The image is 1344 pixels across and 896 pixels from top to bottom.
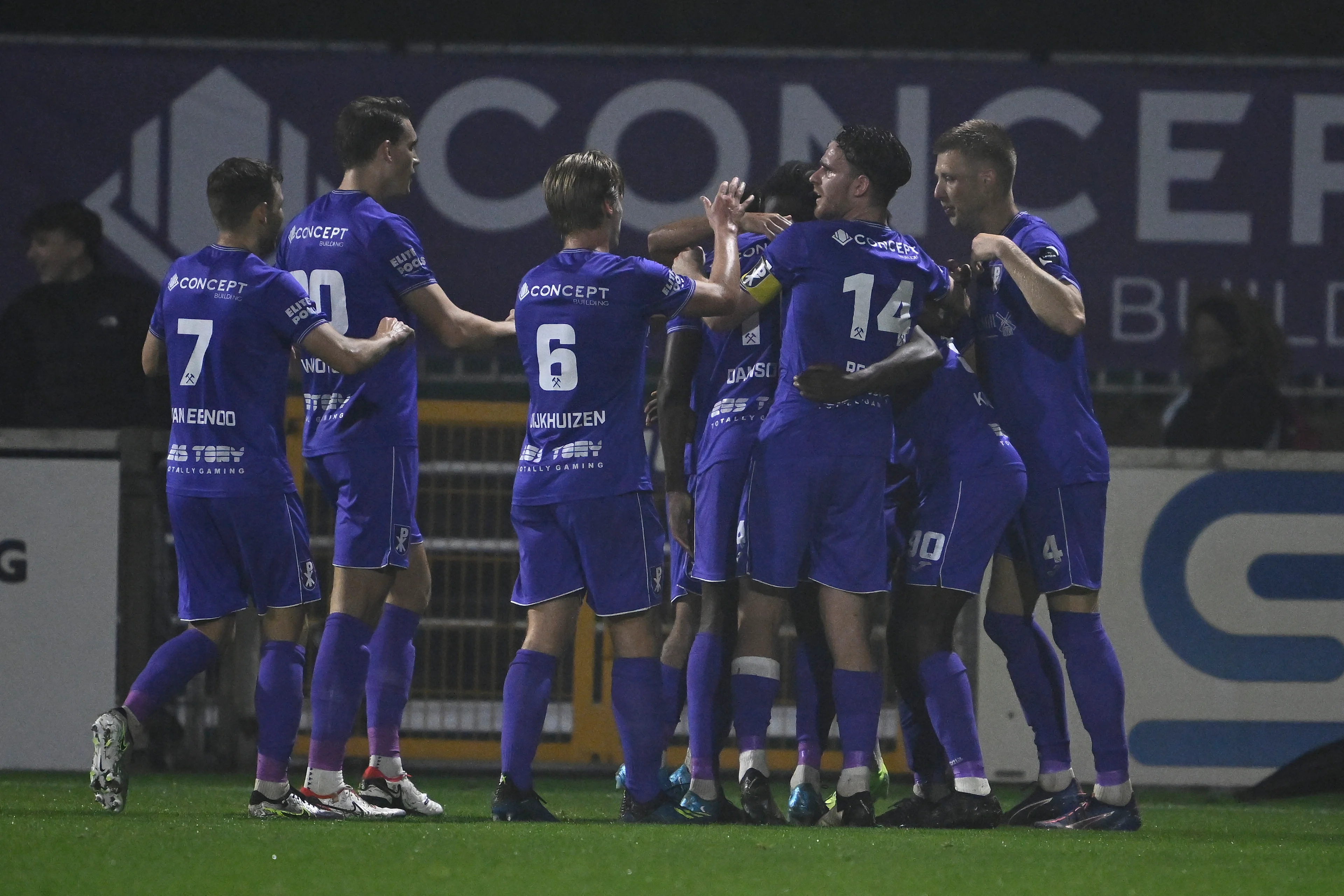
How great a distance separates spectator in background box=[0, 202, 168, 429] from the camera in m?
7.06

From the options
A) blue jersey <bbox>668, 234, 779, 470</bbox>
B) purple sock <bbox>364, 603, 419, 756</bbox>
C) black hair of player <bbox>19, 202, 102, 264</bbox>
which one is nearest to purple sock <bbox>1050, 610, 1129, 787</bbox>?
blue jersey <bbox>668, 234, 779, 470</bbox>

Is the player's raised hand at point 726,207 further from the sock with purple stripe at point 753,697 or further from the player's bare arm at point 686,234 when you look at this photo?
the sock with purple stripe at point 753,697

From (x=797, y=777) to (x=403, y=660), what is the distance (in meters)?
1.22

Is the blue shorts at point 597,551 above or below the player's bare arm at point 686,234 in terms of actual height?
below

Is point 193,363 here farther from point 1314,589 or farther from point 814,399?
point 1314,589

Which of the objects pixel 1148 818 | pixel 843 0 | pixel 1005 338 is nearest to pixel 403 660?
pixel 1005 338

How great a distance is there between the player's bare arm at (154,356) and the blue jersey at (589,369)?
1.06 m

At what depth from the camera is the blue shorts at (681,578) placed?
5.33m

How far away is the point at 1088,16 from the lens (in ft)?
39.0

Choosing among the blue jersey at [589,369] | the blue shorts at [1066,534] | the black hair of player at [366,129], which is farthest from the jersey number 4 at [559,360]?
the blue shorts at [1066,534]

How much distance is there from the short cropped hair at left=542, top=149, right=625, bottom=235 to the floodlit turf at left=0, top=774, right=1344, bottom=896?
161cm

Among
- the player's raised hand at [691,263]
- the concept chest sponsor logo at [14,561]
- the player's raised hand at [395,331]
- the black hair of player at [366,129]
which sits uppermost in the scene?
the black hair of player at [366,129]

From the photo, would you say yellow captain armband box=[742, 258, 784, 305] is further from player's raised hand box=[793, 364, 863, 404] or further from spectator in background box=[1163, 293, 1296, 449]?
spectator in background box=[1163, 293, 1296, 449]

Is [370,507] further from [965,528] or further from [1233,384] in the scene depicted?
[1233,384]
